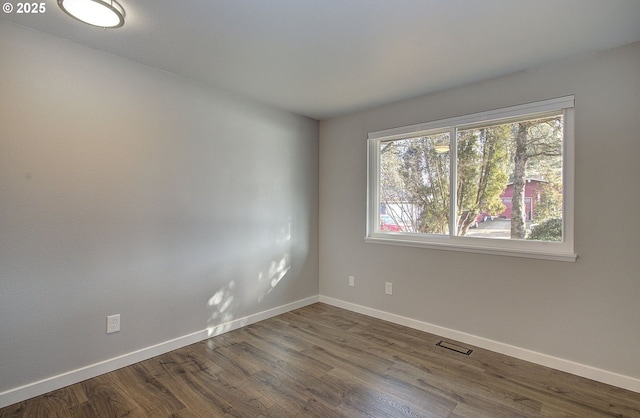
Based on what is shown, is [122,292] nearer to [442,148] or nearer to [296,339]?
[296,339]

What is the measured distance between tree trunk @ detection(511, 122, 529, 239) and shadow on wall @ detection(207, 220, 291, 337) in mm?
2269

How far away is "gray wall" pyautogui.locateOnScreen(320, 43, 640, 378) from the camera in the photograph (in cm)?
215

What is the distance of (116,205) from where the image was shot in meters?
2.36

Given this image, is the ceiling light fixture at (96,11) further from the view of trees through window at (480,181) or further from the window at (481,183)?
the view of trees through window at (480,181)

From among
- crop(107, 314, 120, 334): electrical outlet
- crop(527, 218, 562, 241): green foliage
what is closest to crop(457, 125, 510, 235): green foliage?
crop(527, 218, 562, 241): green foliage

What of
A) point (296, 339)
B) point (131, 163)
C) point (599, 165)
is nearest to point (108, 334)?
point (131, 163)

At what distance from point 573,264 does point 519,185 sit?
2.33 feet

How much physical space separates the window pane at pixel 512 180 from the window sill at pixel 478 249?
128 millimetres

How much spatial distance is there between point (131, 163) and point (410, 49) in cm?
223

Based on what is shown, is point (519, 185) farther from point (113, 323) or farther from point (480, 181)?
point (113, 323)

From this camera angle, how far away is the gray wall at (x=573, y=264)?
2150 mm

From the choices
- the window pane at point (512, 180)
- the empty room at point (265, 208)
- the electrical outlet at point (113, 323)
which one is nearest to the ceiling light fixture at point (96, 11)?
the empty room at point (265, 208)

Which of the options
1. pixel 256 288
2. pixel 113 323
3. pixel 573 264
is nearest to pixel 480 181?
pixel 573 264

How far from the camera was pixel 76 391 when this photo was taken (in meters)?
2.09
